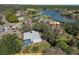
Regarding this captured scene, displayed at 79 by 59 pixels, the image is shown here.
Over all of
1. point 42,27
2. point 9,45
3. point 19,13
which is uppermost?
point 19,13

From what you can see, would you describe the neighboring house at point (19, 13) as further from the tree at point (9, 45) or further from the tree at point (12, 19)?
the tree at point (9, 45)

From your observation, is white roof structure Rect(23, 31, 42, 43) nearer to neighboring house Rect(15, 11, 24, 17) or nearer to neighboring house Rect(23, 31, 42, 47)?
neighboring house Rect(23, 31, 42, 47)

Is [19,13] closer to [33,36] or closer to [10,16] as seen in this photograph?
[10,16]

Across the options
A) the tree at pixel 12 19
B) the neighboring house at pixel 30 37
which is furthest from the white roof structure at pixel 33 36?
the tree at pixel 12 19

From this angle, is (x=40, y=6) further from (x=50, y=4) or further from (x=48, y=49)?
(x=48, y=49)

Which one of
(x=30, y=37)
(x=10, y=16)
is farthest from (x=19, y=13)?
(x=30, y=37)

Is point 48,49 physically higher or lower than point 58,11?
lower

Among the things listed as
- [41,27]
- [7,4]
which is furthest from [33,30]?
[7,4]
